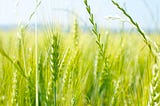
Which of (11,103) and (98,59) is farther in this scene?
(98,59)

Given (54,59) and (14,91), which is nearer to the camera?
(54,59)

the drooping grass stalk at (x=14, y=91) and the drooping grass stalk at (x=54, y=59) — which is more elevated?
the drooping grass stalk at (x=54, y=59)

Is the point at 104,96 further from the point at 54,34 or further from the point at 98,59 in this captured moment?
the point at 54,34

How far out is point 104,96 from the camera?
5.30ft

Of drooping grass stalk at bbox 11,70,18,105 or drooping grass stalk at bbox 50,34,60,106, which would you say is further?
drooping grass stalk at bbox 11,70,18,105

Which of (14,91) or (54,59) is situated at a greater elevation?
(54,59)

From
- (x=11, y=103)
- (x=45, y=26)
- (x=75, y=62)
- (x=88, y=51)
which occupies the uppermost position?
(x=45, y=26)

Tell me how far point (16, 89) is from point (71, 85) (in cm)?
18

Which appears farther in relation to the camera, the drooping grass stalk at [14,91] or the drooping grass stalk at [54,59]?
the drooping grass stalk at [14,91]

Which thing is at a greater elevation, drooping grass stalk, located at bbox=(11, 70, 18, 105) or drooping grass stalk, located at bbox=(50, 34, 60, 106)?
drooping grass stalk, located at bbox=(50, 34, 60, 106)

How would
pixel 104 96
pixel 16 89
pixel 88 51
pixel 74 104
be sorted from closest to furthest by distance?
pixel 74 104 → pixel 16 89 → pixel 104 96 → pixel 88 51

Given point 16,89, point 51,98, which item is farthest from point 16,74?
point 51,98

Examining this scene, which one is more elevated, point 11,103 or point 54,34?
point 54,34

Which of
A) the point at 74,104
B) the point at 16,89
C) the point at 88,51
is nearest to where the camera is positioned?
the point at 74,104
